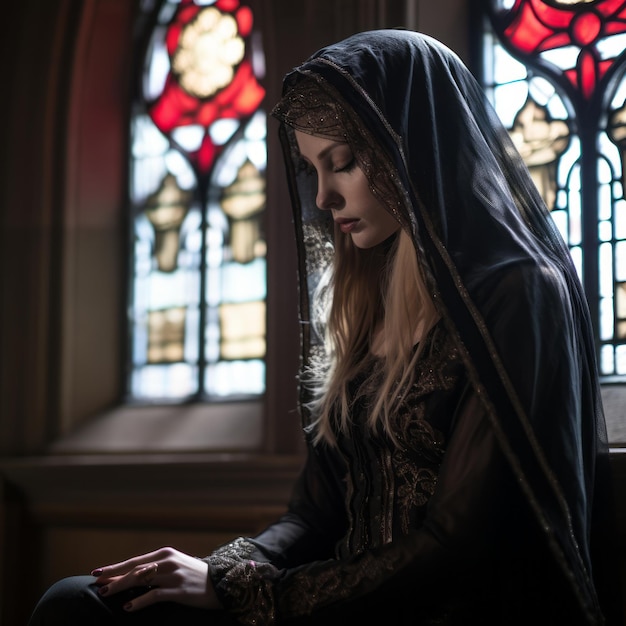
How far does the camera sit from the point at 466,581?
1.60 m

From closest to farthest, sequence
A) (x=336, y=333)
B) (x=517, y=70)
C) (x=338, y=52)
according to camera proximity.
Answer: (x=338, y=52) < (x=336, y=333) < (x=517, y=70)

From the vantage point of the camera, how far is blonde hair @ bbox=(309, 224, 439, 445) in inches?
70.7

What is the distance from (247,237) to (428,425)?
202 cm

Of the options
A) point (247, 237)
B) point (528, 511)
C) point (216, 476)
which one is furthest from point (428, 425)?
point (247, 237)

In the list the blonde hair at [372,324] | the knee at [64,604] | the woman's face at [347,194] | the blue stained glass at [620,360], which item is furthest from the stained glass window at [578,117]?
the knee at [64,604]

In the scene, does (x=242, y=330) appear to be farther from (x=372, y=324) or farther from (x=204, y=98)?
(x=372, y=324)

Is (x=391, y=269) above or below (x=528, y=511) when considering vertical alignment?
above

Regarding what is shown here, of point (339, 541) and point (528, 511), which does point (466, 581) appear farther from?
point (339, 541)

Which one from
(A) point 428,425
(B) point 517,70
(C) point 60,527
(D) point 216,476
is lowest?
(C) point 60,527

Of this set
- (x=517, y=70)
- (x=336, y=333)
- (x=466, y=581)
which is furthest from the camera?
(x=517, y=70)

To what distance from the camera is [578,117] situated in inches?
110

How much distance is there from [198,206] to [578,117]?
152 centimetres

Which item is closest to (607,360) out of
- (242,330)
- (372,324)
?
(372,324)

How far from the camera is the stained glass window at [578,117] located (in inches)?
105
